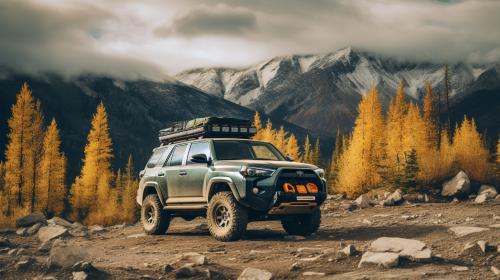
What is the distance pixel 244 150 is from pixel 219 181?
1400 mm

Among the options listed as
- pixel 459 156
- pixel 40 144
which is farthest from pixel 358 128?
pixel 40 144

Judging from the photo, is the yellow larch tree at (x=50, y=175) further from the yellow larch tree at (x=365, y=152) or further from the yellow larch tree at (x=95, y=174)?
the yellow larch tree at (x=365, y=152)

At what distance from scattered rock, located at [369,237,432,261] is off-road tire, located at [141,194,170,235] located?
6.44 m

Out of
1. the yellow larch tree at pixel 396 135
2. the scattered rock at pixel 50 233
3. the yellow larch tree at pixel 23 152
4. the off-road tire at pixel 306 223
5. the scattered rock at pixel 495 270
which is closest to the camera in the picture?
the scattered rock at pixel 495 270

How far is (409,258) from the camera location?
8.52 meters

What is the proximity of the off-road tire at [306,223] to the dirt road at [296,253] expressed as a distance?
27cm

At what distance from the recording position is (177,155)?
13.8m

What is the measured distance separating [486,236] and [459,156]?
21102mm

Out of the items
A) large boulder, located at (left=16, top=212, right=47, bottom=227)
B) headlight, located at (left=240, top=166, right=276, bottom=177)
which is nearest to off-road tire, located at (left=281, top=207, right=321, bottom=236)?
headlight, located at (left=240, top=166, right=276, bottom=177)

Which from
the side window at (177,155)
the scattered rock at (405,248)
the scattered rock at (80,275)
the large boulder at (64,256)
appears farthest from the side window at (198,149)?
the scattered rock at (80,275)

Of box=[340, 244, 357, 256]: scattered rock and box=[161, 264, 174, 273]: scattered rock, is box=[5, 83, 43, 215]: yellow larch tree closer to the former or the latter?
box=[161, 264, 174, 273]: scattered rock

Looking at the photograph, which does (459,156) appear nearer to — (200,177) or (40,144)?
(200,177)

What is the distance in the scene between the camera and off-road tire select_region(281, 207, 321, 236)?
12.9m

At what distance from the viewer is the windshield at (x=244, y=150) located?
12680mm
